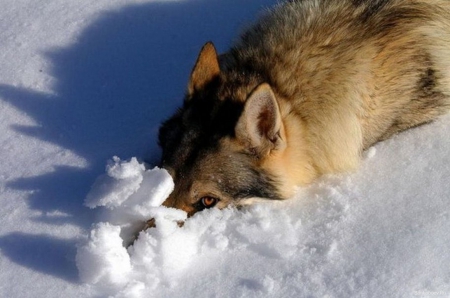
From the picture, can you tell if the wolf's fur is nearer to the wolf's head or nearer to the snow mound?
the wolf's head

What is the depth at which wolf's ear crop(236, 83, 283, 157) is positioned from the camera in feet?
12.7

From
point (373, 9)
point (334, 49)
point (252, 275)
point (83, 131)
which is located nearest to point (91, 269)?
point (252, 275)

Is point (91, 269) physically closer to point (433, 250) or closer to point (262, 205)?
point (262, 205)

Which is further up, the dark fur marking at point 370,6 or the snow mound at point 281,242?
the dark fur marking at point 370,6

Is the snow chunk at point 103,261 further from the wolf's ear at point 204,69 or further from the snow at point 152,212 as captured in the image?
the wolf's ear at point 204,69

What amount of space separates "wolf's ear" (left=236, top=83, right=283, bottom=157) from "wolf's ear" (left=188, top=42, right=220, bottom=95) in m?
0.56

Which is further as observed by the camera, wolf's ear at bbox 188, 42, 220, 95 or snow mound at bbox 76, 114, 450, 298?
wolf's ear at bbox 188, 42, 220, 95

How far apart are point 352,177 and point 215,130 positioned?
1.09 m

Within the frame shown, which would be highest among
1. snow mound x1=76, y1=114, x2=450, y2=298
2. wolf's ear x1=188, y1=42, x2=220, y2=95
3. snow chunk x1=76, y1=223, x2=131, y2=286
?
wolf's ear x1=188, y1=42, x2=220, y2=95

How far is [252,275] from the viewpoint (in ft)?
13.0

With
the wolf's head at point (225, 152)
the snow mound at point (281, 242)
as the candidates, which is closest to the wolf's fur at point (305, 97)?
the wolf's head at point (225, 152)

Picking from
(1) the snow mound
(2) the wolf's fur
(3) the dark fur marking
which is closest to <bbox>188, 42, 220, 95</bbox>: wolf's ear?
(2) the wolf's fur

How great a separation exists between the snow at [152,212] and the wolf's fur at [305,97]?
6.5 inches

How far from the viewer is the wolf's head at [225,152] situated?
408 cm
